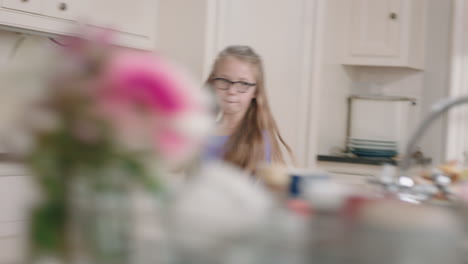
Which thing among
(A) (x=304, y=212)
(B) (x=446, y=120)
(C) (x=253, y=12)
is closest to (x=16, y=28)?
(C) (x=253, y=12)

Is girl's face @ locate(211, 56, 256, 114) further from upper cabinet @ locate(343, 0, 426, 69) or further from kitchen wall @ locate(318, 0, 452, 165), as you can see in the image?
upper cabinet @ locate(343, 0, 426, 69)

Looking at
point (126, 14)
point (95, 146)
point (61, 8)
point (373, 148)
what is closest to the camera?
point (95, 146)

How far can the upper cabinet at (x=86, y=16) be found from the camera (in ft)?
10.4

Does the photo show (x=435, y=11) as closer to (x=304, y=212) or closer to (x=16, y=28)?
(x=16, y=28)

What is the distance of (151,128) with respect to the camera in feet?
1.69

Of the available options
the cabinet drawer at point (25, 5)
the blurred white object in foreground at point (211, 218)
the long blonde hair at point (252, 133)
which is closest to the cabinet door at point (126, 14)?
the cabinet drawer at point (25, 5)

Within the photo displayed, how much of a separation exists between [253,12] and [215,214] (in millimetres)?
3398

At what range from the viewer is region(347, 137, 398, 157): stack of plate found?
4191 mm

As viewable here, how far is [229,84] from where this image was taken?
98.3 inches

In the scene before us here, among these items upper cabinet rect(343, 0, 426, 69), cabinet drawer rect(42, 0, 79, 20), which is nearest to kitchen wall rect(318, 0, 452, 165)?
upper cabinet rect(343, 0, 426, 69)

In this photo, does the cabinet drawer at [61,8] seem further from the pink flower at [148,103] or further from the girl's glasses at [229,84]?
the pink flower at [148,103]

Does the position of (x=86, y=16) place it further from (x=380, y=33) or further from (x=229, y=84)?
(x=380, y=33)

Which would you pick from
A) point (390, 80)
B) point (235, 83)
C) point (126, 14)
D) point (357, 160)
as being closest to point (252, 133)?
point (235, 83)

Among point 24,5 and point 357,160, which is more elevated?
point 24,5
